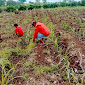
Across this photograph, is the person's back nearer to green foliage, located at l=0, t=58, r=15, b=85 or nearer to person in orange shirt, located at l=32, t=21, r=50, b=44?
person in orange shirt, located at l=32, t=21, r=50, b=44

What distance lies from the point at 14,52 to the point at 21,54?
0.34 m

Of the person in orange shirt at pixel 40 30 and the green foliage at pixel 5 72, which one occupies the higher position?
the person in orange shirt at pixel 40 30

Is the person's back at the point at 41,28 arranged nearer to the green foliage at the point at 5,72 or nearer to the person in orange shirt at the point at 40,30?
the person in orange shirt at the point at 40,30

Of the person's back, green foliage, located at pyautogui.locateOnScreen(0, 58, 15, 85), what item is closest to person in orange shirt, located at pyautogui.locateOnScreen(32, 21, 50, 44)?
the person's back

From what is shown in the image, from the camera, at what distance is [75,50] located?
3.74m

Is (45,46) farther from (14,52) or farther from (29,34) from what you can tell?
(29,34)

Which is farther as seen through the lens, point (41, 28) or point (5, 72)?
point (41, 28)

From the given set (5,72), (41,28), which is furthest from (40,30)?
(5,72)

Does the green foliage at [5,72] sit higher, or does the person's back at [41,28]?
the person's back at [41,28]

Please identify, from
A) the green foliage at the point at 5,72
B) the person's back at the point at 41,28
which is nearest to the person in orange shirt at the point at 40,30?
the person's back at the point at 41,28

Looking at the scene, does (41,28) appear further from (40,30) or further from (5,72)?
(5,72)

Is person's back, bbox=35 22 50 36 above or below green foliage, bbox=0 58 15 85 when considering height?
above

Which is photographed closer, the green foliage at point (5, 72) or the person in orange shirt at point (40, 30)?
the green foliage at point (5, 72)

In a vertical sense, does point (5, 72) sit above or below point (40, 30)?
below
